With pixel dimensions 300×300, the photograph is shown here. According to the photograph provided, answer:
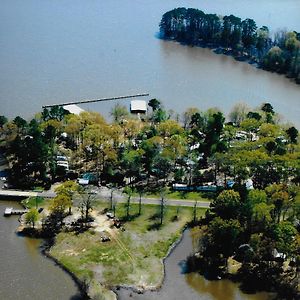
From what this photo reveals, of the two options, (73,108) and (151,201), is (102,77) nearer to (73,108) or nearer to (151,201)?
(73,108)

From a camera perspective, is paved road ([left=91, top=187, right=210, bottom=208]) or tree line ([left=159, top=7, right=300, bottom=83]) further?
tree line ([left=159, top=7, right=300, bottom=83])

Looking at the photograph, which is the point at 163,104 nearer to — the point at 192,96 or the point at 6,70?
the point at 192,96

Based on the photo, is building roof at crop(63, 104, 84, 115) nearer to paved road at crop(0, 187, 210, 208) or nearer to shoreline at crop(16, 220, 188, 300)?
paved road at crop(0, 187, 210, 208)

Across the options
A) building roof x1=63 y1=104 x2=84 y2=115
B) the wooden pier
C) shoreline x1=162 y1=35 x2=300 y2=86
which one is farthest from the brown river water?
building roof x1=63 y1=104 x2=84 y2=115

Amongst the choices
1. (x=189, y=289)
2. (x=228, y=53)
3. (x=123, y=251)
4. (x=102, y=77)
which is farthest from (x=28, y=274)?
(x=228, y=53)

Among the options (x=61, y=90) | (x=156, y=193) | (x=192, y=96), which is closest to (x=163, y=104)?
(x=192, y=96)

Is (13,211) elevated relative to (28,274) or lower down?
elevated

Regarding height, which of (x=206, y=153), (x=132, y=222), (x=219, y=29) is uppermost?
(x=219, y=29)
